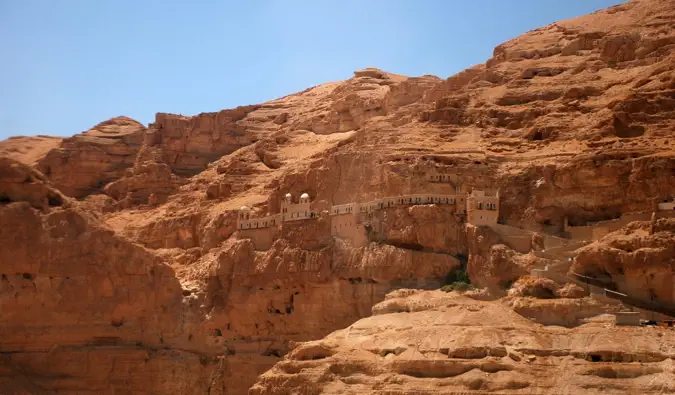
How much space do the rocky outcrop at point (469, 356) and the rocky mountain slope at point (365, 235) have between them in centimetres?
23

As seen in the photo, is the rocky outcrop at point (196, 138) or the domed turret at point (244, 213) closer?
the domed turret at point (244, 213)

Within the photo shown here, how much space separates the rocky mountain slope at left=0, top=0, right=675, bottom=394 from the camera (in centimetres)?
5738

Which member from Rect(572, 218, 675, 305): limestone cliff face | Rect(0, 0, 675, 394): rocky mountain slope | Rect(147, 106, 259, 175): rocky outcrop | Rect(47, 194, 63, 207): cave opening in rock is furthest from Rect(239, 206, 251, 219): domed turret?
Rect(572, 218, 675, 305): limestone cliff face

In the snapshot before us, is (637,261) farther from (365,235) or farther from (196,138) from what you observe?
(196,138)

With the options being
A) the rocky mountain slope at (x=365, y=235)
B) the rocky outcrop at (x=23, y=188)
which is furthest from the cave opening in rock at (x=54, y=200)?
the rocky mountain slope at (x=365, y=235)

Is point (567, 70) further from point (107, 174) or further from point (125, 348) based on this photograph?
point (107, 174)

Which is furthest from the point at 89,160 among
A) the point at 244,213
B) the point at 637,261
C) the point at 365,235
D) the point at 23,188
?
the point at 637,261

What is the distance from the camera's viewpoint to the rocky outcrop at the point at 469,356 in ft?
152

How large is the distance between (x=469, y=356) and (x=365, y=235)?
547 inches

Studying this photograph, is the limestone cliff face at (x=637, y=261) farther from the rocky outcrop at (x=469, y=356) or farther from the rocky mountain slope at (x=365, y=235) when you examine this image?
the rocky outcrop at (x=469, y=356)

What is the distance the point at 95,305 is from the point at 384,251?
50.8ft

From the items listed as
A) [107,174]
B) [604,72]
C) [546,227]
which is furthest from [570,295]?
[107,174]

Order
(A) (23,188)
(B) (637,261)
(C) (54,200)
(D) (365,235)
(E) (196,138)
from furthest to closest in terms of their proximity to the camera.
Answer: (E) (196,138) → (C) (54,200) → (A) (23,188) → (D) (365,235) → (B) (637,261)

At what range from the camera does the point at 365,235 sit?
62125 millimetres
